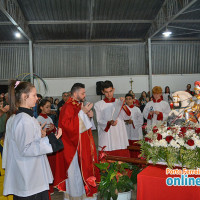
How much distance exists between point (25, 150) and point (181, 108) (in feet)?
6.33

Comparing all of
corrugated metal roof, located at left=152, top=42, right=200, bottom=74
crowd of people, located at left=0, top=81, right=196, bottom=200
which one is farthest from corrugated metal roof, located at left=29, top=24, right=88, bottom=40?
crowd of people, located at left=0, top=81, right=196, bottom=200

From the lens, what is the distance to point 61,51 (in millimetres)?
15133

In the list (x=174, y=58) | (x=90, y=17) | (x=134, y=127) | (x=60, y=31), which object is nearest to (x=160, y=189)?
(x=134, y=127)

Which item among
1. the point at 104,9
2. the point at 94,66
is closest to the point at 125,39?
the point at 94,66

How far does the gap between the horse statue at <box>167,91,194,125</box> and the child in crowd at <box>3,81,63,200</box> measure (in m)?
1.44

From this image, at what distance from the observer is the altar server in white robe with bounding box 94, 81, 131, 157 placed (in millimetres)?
4652

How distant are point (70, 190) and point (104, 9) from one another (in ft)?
32.3

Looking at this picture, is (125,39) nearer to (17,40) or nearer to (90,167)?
(17,40)

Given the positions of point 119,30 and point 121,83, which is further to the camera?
point 121,83

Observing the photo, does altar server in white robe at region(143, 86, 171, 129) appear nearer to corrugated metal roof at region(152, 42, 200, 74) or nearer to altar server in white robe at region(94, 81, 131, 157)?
altar server in white robe at region(94, 81, 131, 157)

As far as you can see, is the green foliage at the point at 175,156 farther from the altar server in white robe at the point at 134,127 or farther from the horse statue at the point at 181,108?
the altar server in white robe at the point at 134,127

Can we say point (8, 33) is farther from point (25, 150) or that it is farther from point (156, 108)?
point (25, 150)

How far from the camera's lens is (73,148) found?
3.68 meters

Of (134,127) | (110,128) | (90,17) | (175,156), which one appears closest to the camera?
(175,156)
